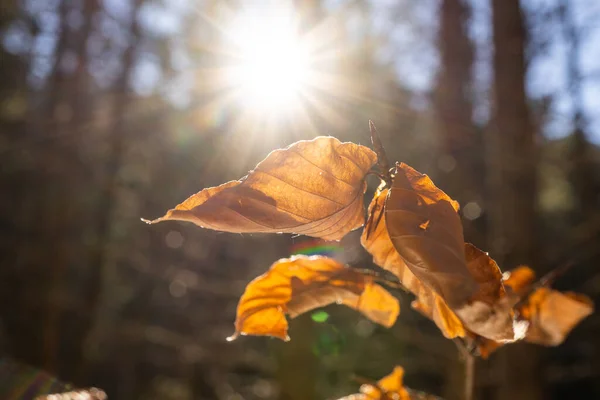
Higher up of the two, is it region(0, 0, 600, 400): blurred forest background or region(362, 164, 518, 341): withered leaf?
region(0, 0, 600, 400): blurred forest background

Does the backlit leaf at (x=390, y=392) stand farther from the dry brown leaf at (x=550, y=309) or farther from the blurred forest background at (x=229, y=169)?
the blurred forest background at (x=229, y=169)

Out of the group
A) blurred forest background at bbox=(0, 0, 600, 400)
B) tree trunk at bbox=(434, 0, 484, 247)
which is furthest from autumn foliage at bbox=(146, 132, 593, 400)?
tree trunk at bbox=(434, 0, 484, 247)

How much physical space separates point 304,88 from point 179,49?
9.47ft

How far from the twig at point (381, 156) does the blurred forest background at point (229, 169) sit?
1.90 meters

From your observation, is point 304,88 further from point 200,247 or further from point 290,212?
point 290,212

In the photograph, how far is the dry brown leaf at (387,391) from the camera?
2.54 ft

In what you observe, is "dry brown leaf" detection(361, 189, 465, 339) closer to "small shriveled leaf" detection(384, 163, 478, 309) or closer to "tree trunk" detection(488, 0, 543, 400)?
"small shriveled leaf" detection(384, 163, 478, 309)

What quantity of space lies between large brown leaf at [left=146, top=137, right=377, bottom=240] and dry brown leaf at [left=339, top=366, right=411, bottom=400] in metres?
0.32

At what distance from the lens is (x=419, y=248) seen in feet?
1.58

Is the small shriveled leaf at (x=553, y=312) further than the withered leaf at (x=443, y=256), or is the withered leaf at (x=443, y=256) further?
the small shriveled leaf at (x=553, y=312)

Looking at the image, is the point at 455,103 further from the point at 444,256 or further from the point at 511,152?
the point at 444,256

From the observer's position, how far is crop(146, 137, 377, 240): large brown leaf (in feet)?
1.63

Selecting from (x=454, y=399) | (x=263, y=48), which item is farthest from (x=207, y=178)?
(x=454, y=399)

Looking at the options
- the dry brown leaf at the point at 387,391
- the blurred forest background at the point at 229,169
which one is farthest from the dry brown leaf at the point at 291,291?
the blurred forest background at the point at 229,169
